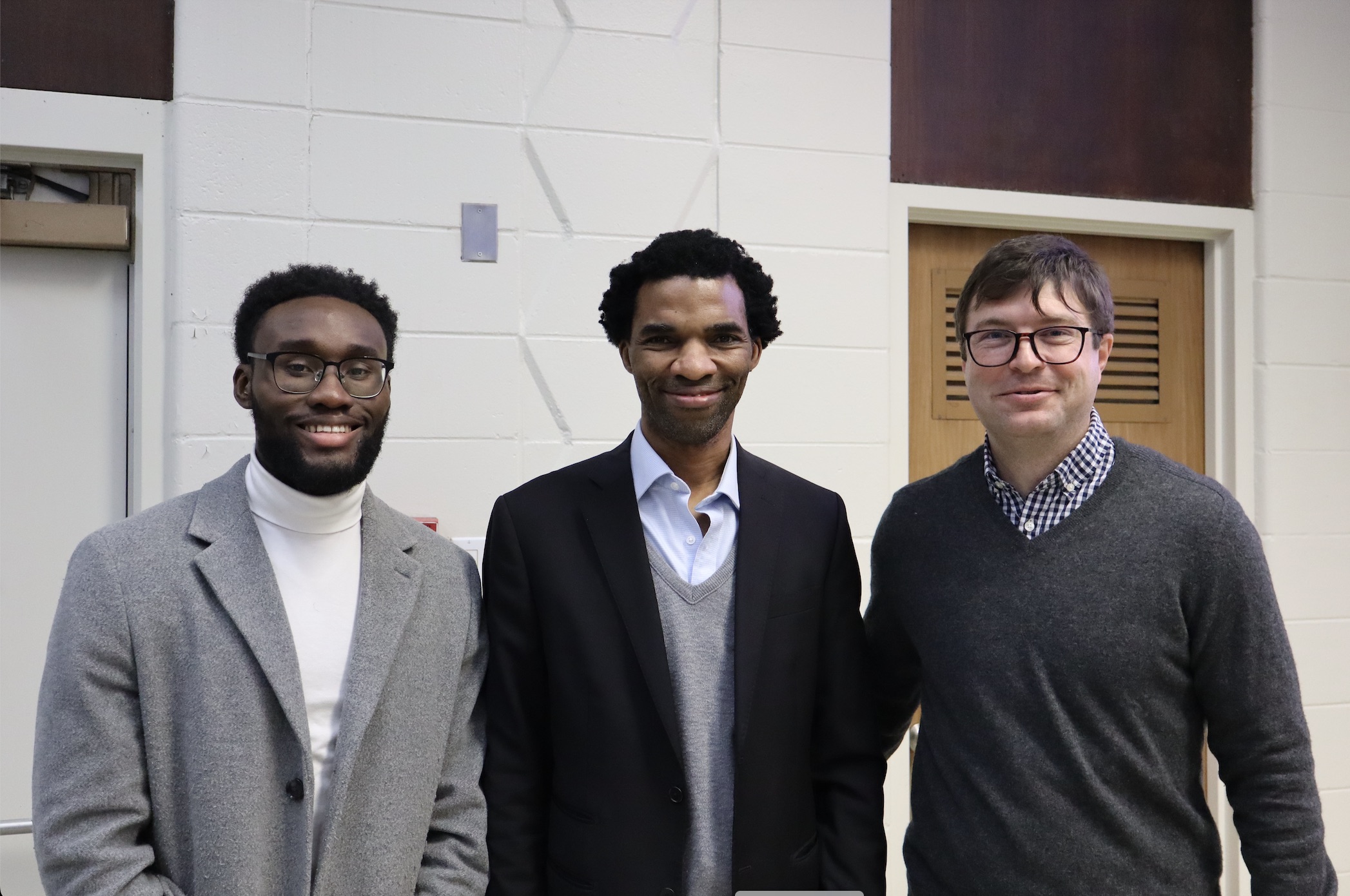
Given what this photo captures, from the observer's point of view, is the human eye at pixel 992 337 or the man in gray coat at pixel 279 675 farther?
the human eye at pixel 992 337

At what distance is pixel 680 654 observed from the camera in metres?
1.43

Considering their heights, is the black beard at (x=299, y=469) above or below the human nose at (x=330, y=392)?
below

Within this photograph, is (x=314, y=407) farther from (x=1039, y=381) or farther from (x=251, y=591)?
(x=1039, y=381)

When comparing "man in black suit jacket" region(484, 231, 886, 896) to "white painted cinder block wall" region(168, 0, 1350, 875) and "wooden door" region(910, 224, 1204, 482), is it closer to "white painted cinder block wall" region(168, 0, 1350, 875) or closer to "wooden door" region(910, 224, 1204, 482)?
"white painted cinder block wall" region(168, 0, 1350, 875)

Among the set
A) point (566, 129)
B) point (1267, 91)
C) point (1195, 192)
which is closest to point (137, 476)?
point (566, 129)

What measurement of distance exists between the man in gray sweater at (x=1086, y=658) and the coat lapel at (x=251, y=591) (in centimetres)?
86

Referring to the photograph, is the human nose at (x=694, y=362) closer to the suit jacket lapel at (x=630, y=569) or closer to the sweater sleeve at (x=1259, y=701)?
the suit jacket lapel at (x=630, y=569)

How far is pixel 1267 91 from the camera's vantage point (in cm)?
288

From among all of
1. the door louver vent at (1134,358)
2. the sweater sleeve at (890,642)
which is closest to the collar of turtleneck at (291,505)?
the sweater sleeve at (890,642)

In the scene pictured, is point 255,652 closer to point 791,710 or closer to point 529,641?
point 529,641

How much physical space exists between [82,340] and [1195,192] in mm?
2799

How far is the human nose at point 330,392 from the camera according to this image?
1.35 metres

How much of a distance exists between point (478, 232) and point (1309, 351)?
2.26 m

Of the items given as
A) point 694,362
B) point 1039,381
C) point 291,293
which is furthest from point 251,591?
point 1039,381
